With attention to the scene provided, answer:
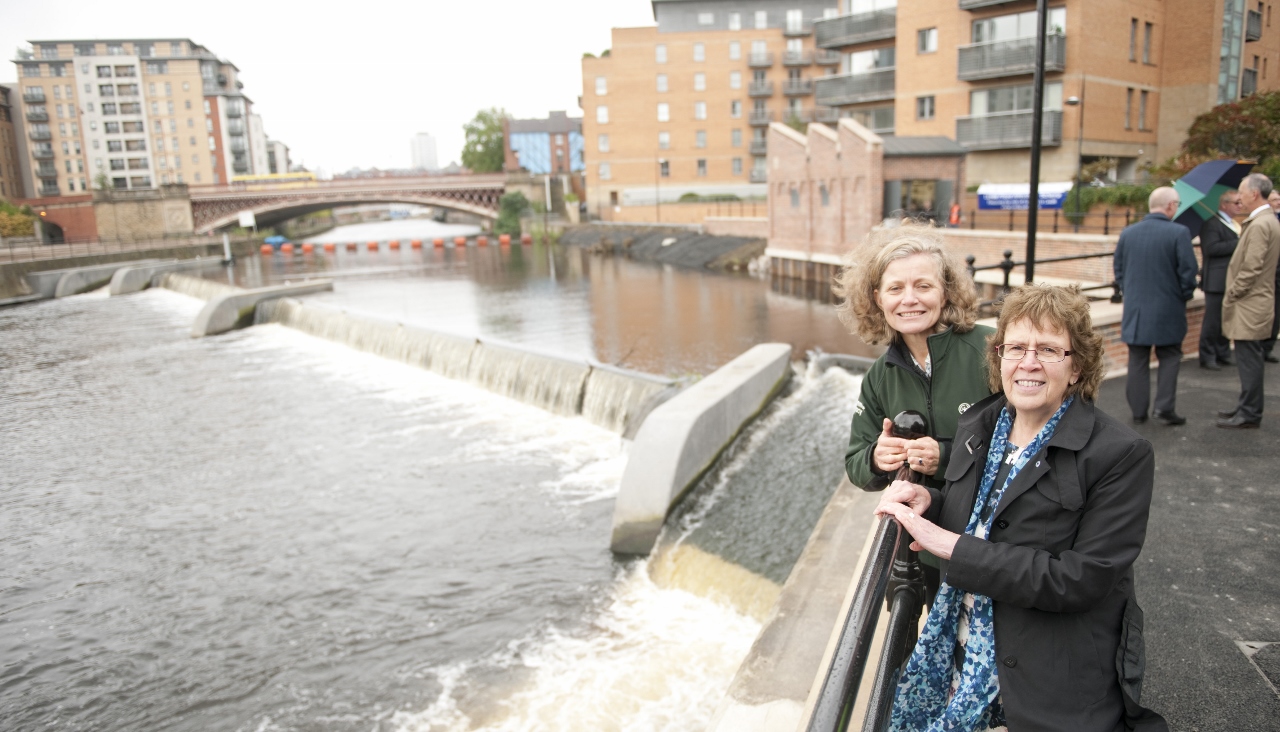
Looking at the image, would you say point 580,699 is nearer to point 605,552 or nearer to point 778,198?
point 605,552

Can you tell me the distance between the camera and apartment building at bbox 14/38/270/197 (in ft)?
329

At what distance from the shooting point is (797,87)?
210ft

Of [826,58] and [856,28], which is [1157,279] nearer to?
[856,28]

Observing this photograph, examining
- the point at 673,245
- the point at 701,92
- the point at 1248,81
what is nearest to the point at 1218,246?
the point at 1248,81

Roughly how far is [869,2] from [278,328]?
29.5m

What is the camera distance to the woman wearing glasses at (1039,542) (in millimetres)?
2133

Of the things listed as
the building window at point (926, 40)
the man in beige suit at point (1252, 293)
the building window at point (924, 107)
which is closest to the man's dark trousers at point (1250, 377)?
the man in beige suit at point (1252, 293)

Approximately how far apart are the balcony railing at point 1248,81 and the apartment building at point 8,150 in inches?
4406

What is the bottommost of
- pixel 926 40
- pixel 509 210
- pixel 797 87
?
pixel 509 210

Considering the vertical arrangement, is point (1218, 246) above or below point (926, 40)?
below

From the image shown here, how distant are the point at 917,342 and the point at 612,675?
15.1 feet

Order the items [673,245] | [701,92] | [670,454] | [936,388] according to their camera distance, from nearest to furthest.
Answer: [936,388]
[670,454]
[673,245]
[701,92]

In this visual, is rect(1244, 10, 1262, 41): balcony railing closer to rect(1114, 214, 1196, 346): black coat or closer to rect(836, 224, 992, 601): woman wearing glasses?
rect(1114, 214, 1196, 346): black coat

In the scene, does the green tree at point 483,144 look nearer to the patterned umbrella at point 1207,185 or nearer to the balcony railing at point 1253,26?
the balcony railing at point 1253,26
